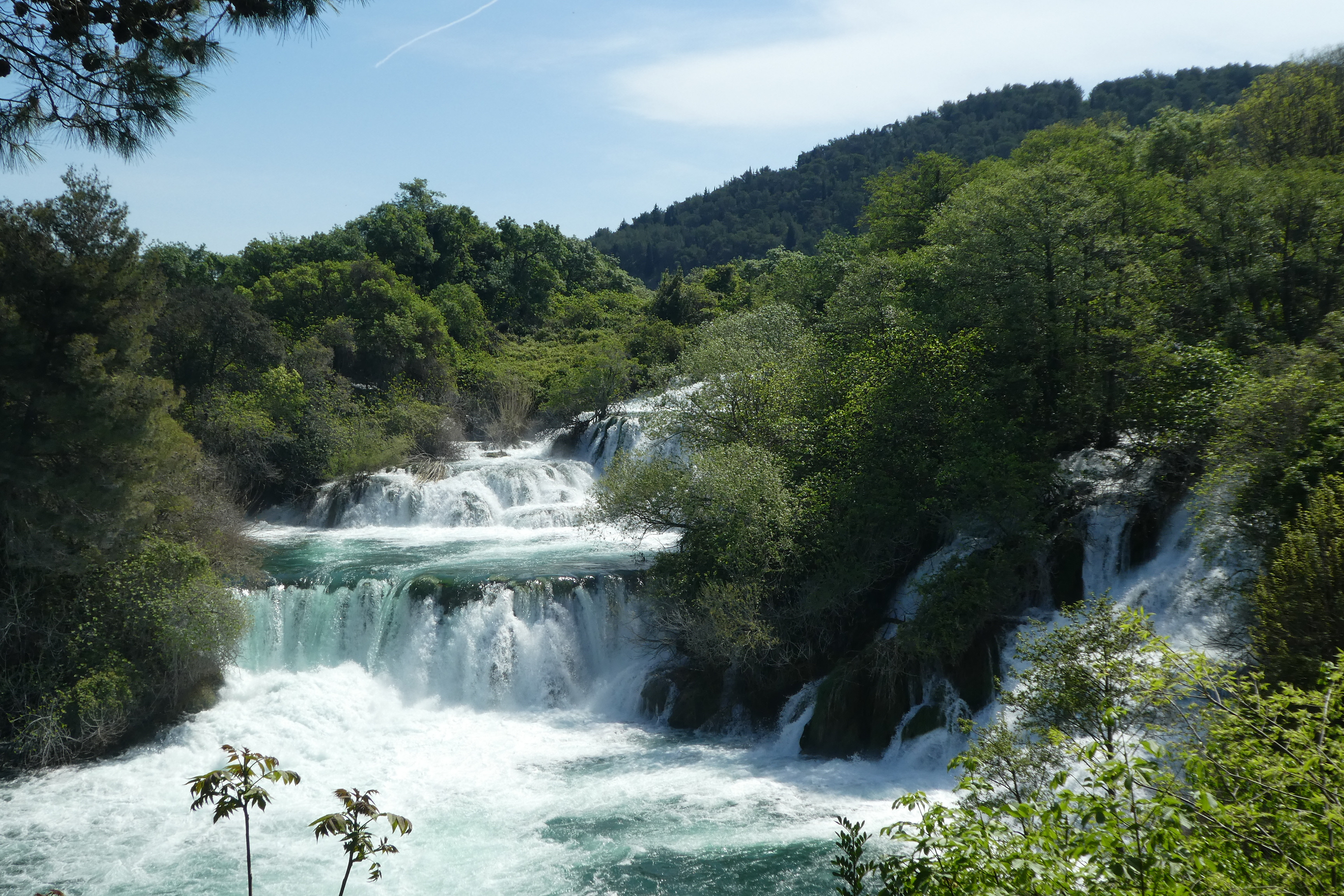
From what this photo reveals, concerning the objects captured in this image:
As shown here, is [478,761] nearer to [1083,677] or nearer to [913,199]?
[1083,677]

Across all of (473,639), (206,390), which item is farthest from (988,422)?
(206,390)

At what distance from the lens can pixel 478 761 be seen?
46.1ft

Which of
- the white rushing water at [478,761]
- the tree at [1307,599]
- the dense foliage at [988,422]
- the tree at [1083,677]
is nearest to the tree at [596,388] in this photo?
the white rushing water at [478,761]

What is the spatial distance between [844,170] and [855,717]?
359 ft

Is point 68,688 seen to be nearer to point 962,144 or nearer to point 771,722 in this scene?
point 771,722

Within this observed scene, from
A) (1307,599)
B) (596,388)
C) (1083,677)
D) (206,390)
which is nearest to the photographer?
(1083,677)

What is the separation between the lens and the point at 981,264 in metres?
16.9

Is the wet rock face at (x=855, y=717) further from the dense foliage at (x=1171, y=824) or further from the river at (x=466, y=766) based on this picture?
the dense foliage at (x=1171, y=824)

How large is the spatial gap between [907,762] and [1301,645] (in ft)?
19.0

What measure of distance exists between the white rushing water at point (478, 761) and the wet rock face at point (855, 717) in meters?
0.25

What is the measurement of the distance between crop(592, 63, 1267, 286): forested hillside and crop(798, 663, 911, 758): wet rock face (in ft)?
264

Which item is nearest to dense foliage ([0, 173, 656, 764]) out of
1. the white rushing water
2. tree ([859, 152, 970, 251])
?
the white rushing water

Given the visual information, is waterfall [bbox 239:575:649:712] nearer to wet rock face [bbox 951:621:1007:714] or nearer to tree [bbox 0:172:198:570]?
tree [bbox 0:172:198:570]

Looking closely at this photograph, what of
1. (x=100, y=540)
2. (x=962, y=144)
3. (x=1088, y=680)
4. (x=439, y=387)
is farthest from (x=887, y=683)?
(x=962, y=144)
